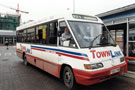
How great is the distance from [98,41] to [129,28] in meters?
4.59

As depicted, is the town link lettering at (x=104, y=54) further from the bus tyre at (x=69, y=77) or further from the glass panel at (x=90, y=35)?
the bus tyre at (x=69, y=77)

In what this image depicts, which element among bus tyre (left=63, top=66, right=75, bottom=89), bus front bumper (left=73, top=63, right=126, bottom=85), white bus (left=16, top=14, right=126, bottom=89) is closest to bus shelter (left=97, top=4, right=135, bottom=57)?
white bus (left=16, top=14, right=126, bottom=89)

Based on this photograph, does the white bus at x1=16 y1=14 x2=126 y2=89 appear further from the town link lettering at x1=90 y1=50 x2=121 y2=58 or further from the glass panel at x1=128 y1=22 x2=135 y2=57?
the glass panel at x1=128 y1=22 x2=135 y2=57

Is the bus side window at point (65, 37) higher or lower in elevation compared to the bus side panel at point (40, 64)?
higher

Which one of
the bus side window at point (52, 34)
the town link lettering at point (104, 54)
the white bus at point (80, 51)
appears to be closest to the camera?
the white bus at point (80, 51)

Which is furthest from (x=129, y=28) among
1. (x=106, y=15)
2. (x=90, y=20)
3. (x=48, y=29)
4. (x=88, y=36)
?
(x=48, y=29)

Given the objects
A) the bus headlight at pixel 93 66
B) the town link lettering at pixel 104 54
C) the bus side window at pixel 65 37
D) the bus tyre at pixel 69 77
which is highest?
the bus side window at pixel 65 37

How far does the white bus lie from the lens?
3.80 metres

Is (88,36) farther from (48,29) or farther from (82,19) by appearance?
(48,29)

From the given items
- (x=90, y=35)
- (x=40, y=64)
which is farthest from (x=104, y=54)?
(x=40, y=64)

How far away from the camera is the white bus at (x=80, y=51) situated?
3.80 metres

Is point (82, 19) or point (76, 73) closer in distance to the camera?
point (76, 73)

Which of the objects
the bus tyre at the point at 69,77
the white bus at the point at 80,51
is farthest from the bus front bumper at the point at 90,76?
the bus tyre at the point at 69,77

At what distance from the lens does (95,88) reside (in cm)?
444
